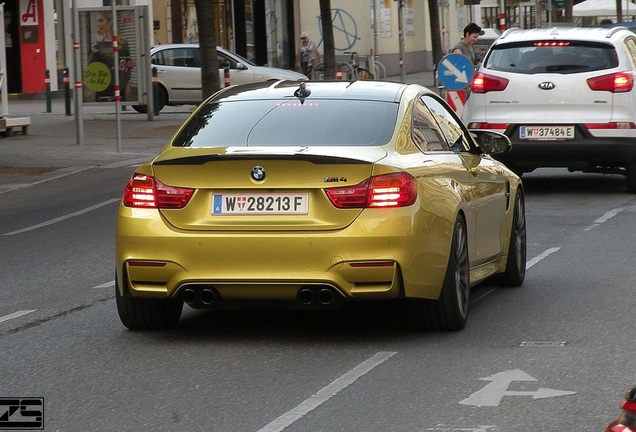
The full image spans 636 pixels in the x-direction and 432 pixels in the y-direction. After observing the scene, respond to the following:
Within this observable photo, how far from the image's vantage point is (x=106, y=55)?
29781 millimetres

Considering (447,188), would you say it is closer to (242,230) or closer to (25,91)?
(242,230)

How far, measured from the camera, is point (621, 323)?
8.94m

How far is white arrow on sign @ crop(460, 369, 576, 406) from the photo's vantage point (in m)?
6.83

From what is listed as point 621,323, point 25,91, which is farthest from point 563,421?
point 25,91

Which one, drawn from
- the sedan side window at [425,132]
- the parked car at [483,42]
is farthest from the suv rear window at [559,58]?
the parked car at [483,42]

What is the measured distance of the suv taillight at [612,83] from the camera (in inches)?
666

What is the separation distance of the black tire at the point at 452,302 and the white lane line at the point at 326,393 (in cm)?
54

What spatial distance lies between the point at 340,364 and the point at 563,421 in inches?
64.9

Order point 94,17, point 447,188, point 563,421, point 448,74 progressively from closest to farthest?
point 563,421
point 447,188
point 448,74
point 94,17

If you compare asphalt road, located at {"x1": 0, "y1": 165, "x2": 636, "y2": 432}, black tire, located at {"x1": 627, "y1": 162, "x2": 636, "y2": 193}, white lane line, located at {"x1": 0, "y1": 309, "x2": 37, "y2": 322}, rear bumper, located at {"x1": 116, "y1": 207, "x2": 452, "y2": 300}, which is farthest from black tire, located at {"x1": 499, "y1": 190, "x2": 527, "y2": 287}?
black tire, located at {"x1": 627, "y1": 162, "x2": 636, "y2": 193}

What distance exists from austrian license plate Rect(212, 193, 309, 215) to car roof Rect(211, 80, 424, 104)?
106 cm

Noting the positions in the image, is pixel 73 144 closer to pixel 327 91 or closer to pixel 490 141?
pixel 490 141

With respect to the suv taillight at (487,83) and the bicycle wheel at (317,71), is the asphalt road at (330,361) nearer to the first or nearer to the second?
the suv taillight at (487,83)

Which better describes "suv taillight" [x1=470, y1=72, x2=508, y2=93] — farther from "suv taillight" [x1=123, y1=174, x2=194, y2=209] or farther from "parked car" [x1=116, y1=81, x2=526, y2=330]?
"suv taillight" [x1=123, y1=174, x2=194, y2=209]
